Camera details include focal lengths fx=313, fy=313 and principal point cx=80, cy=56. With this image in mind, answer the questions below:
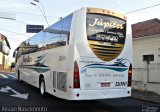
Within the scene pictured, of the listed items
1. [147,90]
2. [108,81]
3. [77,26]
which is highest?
[77,26]

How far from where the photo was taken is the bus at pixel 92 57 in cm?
1111

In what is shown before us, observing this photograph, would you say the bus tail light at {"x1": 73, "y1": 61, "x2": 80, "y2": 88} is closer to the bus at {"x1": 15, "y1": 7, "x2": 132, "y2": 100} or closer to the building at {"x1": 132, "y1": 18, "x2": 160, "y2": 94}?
the bus at {"x1": 15, "y1": 7, "x2": 132, "y2": 100}

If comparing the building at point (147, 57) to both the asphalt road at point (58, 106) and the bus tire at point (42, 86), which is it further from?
the bus tire at point (42, 86)

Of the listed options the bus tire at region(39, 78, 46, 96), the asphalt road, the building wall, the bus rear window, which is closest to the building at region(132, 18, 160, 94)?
the building wall

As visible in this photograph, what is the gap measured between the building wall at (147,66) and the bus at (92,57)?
299 inches

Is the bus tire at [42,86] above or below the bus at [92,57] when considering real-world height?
below

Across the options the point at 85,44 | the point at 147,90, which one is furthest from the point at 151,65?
the point at 85,44

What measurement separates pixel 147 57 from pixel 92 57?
12.0 meters

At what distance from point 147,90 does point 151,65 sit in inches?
63.8

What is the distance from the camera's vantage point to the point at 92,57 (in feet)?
37.2

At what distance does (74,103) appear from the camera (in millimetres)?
13375

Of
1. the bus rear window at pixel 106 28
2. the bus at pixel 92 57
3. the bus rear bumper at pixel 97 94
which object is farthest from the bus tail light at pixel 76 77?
the bus rear window at pixel 106 28

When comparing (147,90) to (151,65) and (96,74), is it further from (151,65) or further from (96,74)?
(96,74)

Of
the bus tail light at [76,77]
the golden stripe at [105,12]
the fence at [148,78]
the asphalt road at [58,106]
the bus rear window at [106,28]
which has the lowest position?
the asphalt road at [58,106]
